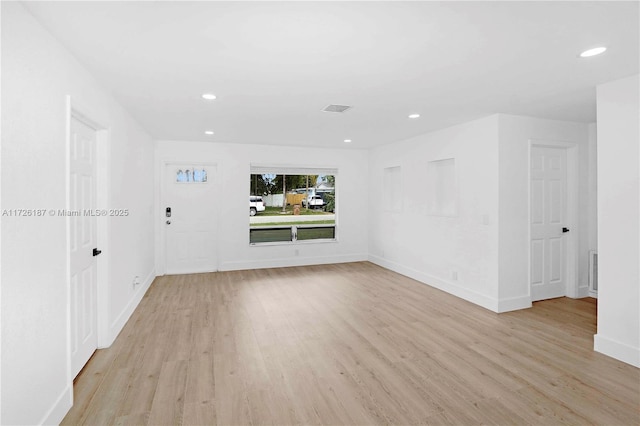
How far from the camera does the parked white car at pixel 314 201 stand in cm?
789

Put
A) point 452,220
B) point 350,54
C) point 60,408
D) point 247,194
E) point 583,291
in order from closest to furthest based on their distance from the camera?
point 60,408, point 350,54, point 583,291, point 452,220, point 247,194

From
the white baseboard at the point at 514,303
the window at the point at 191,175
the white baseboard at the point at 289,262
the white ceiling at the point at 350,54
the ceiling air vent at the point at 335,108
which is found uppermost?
the ceiling air vent at the point at 335,108

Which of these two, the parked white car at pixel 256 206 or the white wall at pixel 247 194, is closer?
the white wall at pixel 247 194

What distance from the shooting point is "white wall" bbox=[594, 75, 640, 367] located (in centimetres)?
290

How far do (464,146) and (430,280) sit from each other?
2.10m

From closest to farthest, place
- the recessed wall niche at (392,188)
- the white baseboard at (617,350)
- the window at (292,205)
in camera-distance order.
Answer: the white baseboard at (617,350)
the recessed wall niche at (392,188)
the window at (292,205)

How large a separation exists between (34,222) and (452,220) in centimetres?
465

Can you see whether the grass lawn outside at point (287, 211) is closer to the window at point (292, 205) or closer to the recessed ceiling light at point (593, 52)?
the window at point (292, 205)

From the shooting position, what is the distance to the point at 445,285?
5.07 metres

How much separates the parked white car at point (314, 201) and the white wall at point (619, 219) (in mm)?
5414

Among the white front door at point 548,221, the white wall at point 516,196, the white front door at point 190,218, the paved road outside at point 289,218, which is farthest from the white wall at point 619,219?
the white front door at point 190,218

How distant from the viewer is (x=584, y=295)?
4.87m

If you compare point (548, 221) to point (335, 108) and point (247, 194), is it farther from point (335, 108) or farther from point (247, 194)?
point (247, 194)

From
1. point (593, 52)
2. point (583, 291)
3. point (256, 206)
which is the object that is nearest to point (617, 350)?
point (583, 291)
